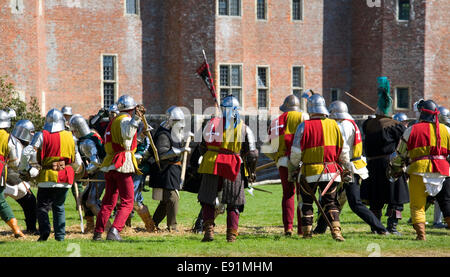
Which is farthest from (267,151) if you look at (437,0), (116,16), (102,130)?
(437,0)

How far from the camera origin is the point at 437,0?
29.0m

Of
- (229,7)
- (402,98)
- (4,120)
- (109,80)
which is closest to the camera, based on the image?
(4,120)

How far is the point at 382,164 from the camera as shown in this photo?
454 inches

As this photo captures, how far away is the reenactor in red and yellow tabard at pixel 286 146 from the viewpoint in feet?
35.0

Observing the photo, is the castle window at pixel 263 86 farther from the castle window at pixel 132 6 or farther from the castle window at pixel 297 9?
the castle window at pixel 132 6

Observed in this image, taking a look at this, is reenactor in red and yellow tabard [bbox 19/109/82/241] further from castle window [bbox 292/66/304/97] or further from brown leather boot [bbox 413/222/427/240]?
castle window [bbox 292/66/304/97]

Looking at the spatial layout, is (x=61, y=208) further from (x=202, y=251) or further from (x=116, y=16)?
(x=116, y=16)

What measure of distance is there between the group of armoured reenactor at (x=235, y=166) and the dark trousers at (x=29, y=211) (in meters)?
0.02

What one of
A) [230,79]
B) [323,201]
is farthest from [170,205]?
[230,79]

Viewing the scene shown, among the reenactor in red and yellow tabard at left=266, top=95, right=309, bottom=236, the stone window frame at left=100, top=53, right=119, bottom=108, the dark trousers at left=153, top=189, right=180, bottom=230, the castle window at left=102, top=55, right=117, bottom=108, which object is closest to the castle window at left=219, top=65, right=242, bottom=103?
the stone window frame at left=100, top=53, right=119, bottom=108

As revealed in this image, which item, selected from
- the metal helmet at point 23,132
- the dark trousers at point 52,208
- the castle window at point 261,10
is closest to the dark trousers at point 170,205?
the dark trousers at point 52,208

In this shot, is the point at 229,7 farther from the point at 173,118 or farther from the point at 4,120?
the point at 4,120

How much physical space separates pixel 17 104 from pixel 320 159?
15522 millimetres

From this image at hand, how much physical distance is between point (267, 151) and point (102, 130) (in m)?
3.21
